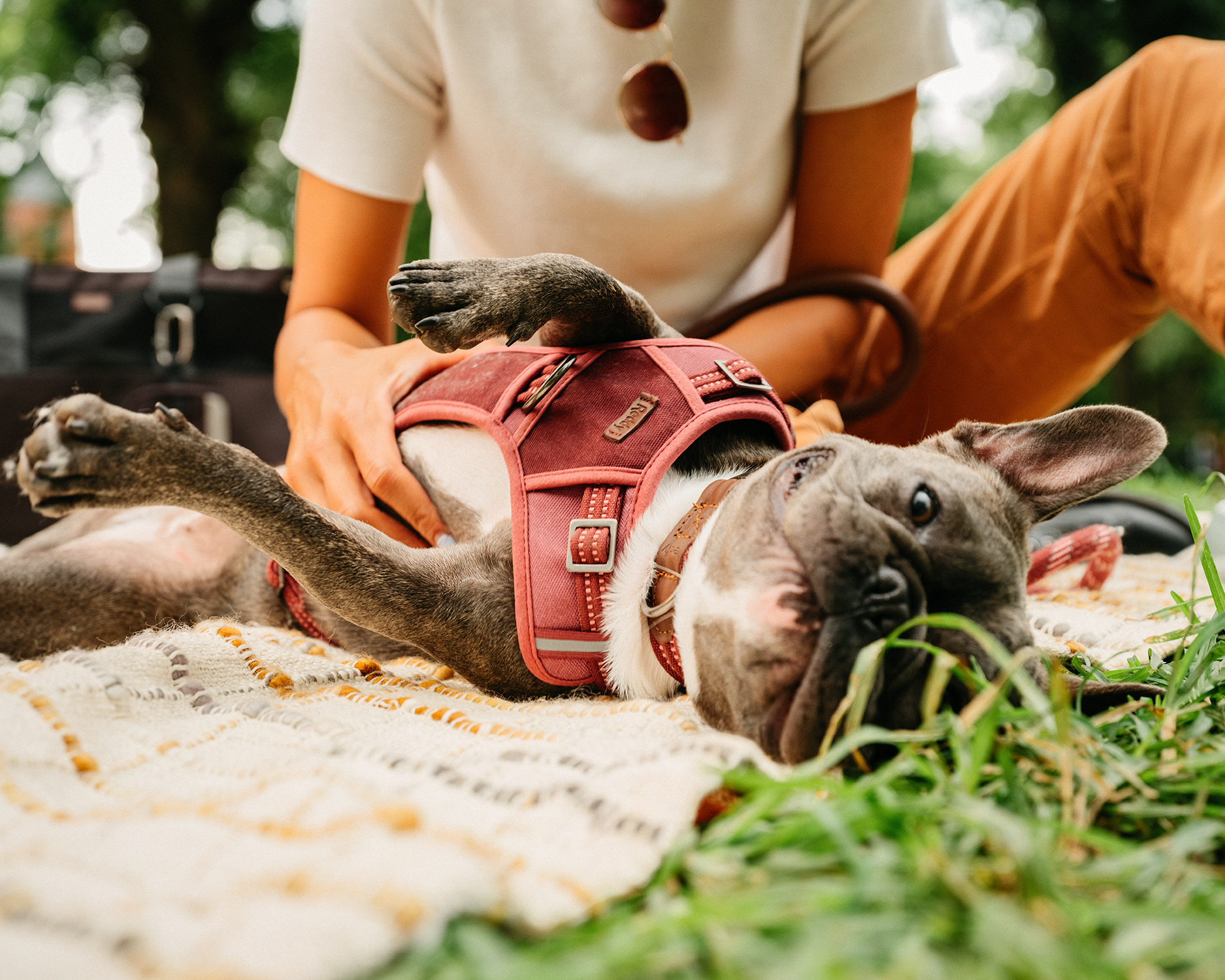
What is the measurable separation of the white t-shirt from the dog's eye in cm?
152

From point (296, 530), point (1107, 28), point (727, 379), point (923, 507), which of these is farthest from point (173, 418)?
point (1107, 28)

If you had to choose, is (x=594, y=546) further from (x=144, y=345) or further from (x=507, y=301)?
(x=144, y=345)

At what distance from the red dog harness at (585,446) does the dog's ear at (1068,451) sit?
45cm

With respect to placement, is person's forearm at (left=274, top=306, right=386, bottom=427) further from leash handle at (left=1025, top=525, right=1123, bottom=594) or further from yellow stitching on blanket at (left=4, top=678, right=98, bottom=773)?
leash handle at (left=1025, top=525, right=1123, bottom=594)

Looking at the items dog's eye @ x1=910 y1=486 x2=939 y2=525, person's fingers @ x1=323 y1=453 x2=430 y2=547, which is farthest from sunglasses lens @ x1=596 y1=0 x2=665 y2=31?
dog's eye @ x1=910 y1=486 x2=939 y2=525

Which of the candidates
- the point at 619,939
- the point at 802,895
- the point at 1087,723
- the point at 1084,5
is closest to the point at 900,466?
the point at 1087,723

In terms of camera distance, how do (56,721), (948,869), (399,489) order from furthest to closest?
(399,489) → (56,721) → (948,869)

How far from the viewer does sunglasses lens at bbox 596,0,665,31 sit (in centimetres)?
245

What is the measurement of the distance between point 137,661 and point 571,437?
0.85 m

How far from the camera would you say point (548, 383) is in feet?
5.72

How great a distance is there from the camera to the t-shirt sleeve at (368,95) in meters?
2.54

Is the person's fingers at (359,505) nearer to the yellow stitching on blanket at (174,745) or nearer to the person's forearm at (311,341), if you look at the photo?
the person's forearm at (311,341)

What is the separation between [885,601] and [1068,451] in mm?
714

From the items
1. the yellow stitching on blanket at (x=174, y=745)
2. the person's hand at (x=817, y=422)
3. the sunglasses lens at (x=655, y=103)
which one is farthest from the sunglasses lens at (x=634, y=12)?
the yellow stitching on blanket at (x=174, y=745)
